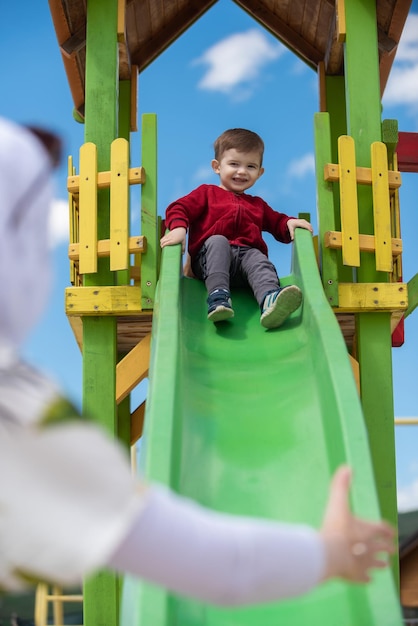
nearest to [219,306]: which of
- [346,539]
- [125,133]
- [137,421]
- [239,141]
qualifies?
[239,141]

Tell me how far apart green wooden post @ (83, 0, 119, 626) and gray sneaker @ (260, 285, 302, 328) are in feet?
2.80

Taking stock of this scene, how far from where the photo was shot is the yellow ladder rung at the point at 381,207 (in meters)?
4.65

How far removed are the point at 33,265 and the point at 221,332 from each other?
126 inches

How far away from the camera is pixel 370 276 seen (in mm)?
4695

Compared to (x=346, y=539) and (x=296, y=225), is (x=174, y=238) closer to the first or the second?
(x=296, y=225)

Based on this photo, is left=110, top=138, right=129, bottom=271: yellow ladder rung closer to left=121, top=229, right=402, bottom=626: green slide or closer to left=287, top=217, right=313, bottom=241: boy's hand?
left=121, top=229, right=402, bottom=626: green slide

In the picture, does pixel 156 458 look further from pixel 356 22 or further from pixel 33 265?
pixel 356 22

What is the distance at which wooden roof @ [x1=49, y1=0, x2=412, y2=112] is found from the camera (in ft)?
19.2

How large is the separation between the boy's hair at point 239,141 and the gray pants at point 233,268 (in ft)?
1.96

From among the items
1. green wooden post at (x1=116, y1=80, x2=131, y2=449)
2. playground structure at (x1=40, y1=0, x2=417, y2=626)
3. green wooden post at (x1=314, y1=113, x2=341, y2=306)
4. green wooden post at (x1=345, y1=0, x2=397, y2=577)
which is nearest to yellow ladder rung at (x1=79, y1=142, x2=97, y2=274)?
playground structure at (x1=40, y1=0, x2=417, y2=626)

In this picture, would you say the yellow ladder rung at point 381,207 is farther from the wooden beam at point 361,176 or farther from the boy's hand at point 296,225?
the boy's hand at point 296,225

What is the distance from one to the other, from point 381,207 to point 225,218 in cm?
79

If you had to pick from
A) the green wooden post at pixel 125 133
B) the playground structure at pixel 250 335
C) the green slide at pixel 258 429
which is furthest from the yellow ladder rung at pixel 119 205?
the green wooden post at pixel 125 133

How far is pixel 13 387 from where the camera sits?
1.04 m
